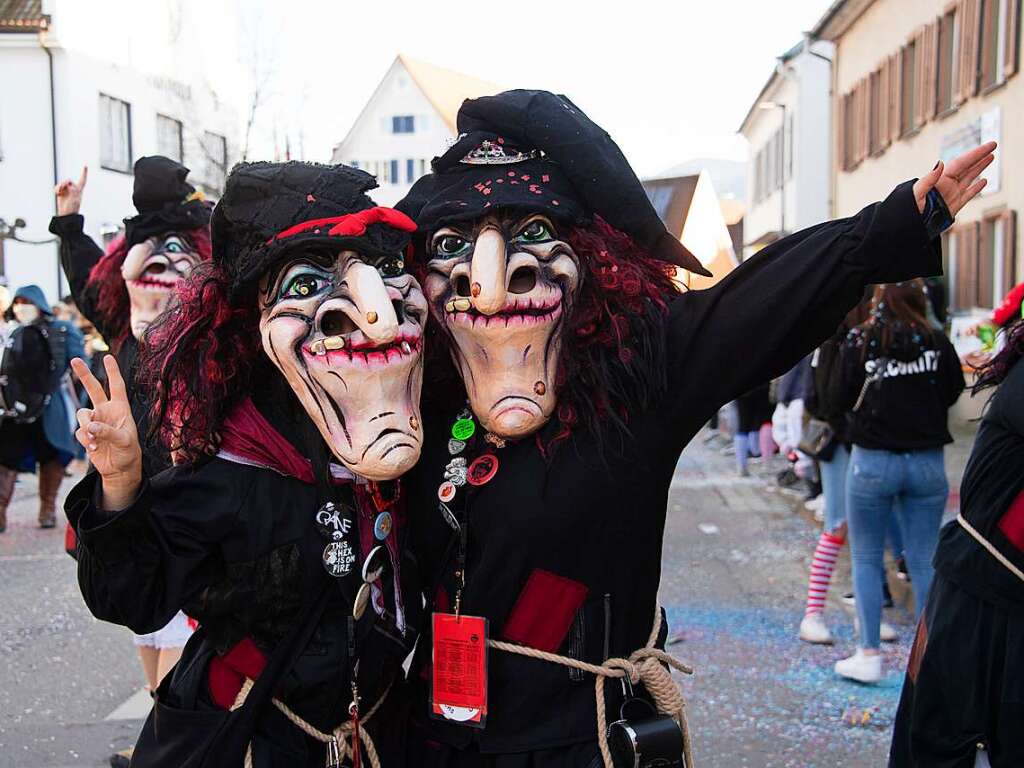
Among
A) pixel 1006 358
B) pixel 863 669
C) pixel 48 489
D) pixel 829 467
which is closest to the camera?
pixel 1006 358

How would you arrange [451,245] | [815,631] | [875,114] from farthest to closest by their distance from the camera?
[875,114] → [815,631] → [451,245]

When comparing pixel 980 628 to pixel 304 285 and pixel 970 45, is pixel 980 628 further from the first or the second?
pixel 970 45

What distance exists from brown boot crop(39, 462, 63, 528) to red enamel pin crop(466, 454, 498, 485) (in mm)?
6906

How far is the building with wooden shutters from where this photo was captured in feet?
37.4

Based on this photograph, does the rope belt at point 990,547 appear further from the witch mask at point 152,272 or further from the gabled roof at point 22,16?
the gabled roof at point 22,16

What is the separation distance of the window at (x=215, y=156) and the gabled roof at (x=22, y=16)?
363cm

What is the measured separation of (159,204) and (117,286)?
13.5 inches

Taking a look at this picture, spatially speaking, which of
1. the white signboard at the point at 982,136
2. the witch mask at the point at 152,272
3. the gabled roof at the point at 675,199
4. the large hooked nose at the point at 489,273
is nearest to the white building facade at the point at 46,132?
the white signboard at the point at 982,136

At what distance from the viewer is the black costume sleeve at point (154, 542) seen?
1868 millimetres

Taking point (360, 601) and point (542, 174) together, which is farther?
point (542, 174)

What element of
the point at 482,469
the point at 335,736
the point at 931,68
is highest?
the point at 931,68

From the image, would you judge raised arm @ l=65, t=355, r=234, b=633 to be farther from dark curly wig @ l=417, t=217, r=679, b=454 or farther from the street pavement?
the street pavement

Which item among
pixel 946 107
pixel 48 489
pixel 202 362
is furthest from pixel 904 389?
pixel 946 107

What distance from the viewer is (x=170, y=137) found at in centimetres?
2317
